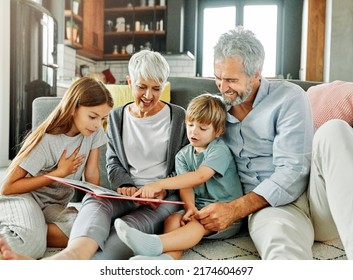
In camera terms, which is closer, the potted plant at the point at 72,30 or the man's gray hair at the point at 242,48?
the man's gray hair at the point at 242,48

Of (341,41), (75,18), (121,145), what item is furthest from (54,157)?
(341,41)

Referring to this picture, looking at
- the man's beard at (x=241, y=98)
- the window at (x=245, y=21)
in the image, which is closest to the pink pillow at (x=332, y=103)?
the window at (x=245, y=21)

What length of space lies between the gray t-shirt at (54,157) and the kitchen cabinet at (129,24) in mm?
287

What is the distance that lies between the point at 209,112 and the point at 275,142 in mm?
137

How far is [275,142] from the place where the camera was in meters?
0.71

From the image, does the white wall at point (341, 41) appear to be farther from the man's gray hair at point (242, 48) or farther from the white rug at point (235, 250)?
the white rug at point (235, 250)

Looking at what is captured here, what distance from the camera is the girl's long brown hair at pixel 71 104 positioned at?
2.39 feet

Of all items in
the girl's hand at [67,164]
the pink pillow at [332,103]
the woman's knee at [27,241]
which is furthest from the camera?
the pink pillow at [332,103]

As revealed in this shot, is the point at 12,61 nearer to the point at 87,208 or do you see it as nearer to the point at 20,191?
the point at 20,191

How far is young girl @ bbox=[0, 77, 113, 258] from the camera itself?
0.69 m

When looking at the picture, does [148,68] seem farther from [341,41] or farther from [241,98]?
[341,41]
